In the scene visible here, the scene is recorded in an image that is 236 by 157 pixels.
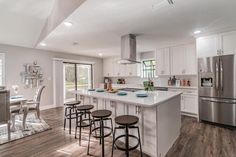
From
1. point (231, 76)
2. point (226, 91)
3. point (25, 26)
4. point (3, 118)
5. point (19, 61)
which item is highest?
point (25, 26)

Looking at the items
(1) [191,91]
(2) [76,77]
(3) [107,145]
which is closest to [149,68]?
(1) [191,91]

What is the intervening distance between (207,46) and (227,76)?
0.97m

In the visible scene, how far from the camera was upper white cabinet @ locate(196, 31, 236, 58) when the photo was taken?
3.59 meters

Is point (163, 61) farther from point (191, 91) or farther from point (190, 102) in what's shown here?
point (190, 102)

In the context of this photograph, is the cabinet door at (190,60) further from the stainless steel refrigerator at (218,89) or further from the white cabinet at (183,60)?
the stainless steel refrigerator at (218,89)

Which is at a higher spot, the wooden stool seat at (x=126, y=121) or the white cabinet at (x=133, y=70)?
the white cabinet at (x=133, y=70)

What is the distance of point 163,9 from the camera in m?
2.36

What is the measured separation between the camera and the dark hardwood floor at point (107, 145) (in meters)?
2.47

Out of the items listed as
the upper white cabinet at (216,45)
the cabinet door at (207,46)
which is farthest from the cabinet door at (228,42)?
the cabinet door at (207,46)

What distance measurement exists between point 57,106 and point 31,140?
3.25 m

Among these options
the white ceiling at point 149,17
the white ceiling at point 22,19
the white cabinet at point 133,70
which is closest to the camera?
the white ceiling at point 149,17

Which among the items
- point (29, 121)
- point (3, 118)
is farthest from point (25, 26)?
point (29, 121)

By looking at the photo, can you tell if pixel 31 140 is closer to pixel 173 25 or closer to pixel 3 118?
pixel 3 118

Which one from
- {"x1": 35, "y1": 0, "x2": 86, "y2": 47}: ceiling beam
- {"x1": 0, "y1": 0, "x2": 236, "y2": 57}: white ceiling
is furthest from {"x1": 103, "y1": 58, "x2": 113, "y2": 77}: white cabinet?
{"x1": 35, "y1": 0, "x2": 86, "y2": 47}: ceiling beam
